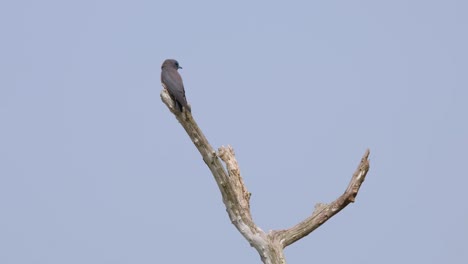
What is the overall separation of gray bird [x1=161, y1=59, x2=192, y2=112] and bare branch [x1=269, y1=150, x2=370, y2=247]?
2369 millimetres

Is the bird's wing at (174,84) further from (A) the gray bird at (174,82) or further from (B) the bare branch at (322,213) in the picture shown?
(B) the bare branch at (322,213)

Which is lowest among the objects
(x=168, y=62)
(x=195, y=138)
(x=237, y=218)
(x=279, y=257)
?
(x=279, y=257)

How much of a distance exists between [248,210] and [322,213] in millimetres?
1080

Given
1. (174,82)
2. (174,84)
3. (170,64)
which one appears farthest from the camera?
(170,64)

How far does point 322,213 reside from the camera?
1069cm

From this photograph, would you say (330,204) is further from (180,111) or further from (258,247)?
(180,111)

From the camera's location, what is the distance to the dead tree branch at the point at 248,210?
10438 mm

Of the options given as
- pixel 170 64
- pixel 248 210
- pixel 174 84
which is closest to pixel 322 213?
pixel 248 210

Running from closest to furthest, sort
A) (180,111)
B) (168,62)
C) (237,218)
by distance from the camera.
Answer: (180,111) < (237,218) < (168,62)

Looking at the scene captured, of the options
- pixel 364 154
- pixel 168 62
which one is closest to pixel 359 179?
pixel 364 154

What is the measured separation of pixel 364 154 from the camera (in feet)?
33.5

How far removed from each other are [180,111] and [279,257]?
2550 mm

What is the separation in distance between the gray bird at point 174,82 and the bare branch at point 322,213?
237 cm

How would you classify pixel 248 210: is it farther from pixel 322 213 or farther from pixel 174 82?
pixel 174 82
